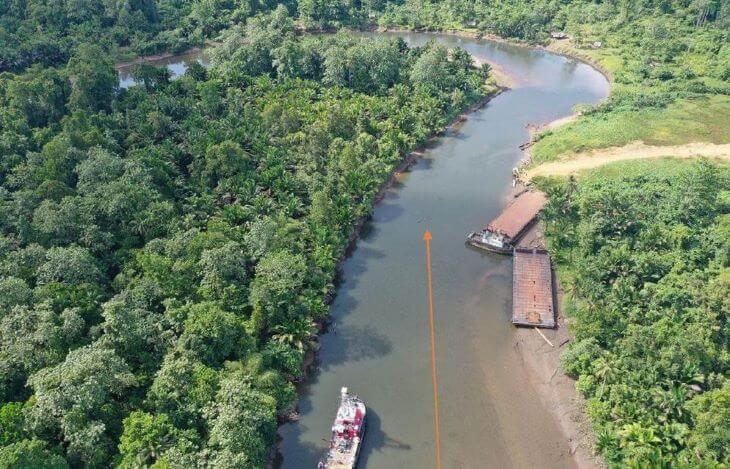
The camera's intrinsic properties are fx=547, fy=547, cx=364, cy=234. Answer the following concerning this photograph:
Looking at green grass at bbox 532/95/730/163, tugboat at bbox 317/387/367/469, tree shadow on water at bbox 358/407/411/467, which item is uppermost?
green grass at bbox 532/95/730/163

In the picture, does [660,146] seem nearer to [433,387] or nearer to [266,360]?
[433,387]

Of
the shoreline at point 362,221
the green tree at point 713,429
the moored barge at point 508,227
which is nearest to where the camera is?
the green tree at point 713,429

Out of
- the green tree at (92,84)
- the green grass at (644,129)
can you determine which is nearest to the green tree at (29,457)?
the green tree at (92,84)

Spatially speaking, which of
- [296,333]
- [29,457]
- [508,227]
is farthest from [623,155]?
[29,457]

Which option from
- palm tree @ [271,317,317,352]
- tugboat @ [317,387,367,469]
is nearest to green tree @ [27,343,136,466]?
palm tree @ [271,317,317,352]

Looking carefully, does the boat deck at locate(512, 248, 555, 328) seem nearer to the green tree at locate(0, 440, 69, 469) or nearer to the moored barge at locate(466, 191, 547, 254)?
the moored barge at locate(466, 191, 547, 254)

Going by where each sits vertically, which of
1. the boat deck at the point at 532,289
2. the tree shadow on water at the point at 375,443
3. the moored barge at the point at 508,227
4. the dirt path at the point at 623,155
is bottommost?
the tree shadow on water at the point at 375,443

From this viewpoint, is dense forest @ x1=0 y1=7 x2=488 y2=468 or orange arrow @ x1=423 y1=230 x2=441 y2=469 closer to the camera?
dense forest @ x1=0 y1=7 x2=488 y2=468

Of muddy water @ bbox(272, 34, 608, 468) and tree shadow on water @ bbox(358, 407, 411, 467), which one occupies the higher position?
muddy water @ bbox(272, 34, 608, 468)

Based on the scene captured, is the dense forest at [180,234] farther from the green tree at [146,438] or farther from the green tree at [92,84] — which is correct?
the green tree at [92,84]
